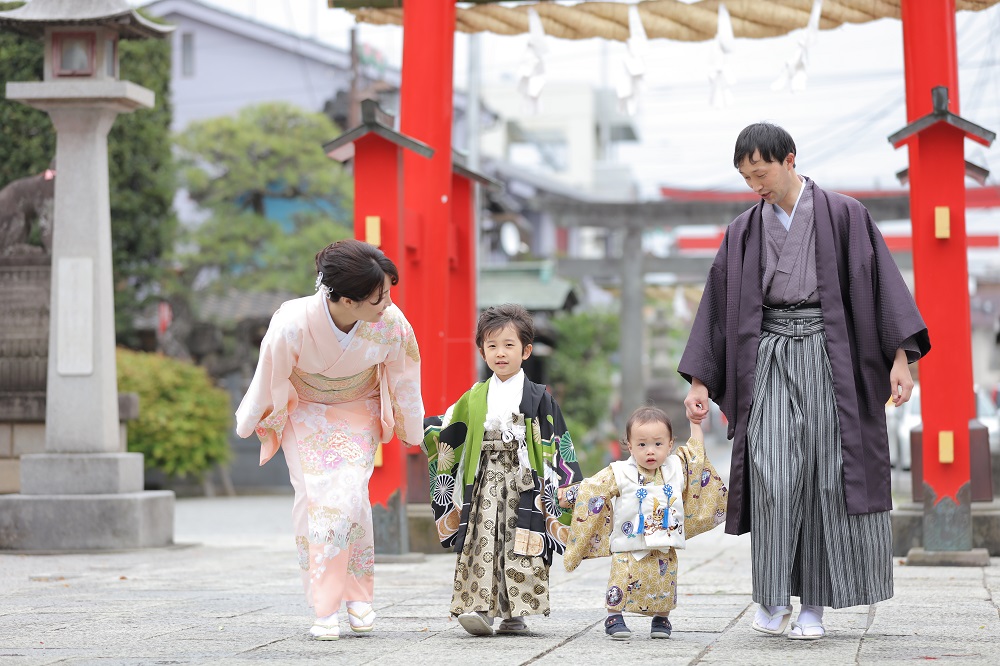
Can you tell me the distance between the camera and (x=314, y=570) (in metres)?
5.12

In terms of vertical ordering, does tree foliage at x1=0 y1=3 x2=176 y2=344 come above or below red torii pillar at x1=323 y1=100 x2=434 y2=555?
above

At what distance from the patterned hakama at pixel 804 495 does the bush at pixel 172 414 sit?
14.3 meters

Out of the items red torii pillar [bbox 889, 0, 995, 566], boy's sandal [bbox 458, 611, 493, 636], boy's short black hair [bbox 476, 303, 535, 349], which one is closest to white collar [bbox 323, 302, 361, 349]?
boy's short black hair [bbox 476, 303, 535, 349]

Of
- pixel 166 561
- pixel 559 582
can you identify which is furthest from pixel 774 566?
→ pixel 166 561

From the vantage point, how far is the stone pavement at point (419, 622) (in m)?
4.47

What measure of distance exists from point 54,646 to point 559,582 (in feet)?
10.2

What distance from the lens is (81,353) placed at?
9945 millimetres

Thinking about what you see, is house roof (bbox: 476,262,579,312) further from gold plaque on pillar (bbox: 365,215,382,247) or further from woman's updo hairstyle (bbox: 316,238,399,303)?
woman's updo hairstyle (bbox: 316,238,399,303)

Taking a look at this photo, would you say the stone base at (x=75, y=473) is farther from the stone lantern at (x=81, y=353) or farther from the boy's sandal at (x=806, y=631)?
the boy's sandal at (x=806, y=631)

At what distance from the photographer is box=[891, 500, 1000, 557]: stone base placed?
27.0 ft

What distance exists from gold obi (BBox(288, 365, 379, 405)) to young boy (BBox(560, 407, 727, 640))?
94cm

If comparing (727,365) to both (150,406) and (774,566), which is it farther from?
(150,406)

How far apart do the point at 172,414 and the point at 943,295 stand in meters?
12.9

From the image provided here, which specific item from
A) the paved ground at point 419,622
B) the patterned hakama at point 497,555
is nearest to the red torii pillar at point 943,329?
the paved ground at point 419,622
